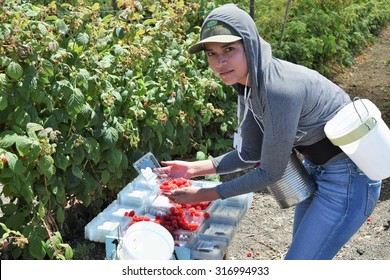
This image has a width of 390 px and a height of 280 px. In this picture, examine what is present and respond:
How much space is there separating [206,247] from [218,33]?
1.08 metres

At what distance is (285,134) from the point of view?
2.63 m

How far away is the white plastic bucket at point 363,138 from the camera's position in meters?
2.73

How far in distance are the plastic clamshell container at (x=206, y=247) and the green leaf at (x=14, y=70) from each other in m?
1.18

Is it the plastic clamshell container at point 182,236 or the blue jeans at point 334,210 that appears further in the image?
the plastic clamshell container at point 182,236

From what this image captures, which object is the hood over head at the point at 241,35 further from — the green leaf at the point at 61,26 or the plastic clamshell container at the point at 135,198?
the green leaf at the point at 61,26

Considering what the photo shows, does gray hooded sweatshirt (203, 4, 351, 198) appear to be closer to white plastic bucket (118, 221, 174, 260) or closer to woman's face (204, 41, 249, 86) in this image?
woman's face (204, 41, 249, 86)

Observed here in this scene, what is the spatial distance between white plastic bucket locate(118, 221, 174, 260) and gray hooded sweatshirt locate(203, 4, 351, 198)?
0.31 metres

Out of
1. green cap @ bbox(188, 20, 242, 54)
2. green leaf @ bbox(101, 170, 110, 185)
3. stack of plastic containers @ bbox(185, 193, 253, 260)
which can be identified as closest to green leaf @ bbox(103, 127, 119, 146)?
green leaf @ bbox(101, 170, 110, 185)

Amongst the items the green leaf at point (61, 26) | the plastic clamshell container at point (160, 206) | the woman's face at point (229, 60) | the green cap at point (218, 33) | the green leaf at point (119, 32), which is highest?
the green cap at point (218, 33)

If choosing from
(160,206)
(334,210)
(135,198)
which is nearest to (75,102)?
(135,198)

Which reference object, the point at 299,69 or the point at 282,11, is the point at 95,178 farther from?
the point at 282,11

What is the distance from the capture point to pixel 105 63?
3906 millimetres

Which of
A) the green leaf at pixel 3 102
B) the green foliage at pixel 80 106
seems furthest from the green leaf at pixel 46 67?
the green leaf at pixel 3 102

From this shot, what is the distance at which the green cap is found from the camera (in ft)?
8.50
